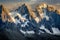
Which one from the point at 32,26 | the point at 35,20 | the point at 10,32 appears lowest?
the point at 10,32

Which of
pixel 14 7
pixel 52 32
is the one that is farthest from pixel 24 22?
pixel 52 32

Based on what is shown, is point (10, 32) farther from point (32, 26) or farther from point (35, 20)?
point (35, 20)

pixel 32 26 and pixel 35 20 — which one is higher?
pixel 35 20

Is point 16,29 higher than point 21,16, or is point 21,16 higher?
point 21,16

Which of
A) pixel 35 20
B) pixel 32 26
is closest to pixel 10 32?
pixel 32 26

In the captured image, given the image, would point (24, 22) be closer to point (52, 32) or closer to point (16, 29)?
point (16, 29)

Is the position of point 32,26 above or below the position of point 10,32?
above

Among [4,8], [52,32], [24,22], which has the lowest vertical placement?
[52,32]

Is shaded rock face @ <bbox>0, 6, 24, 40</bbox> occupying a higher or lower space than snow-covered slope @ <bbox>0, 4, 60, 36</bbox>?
lower

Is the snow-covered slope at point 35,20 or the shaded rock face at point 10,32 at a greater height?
the snow-covered slope at point 35,20
